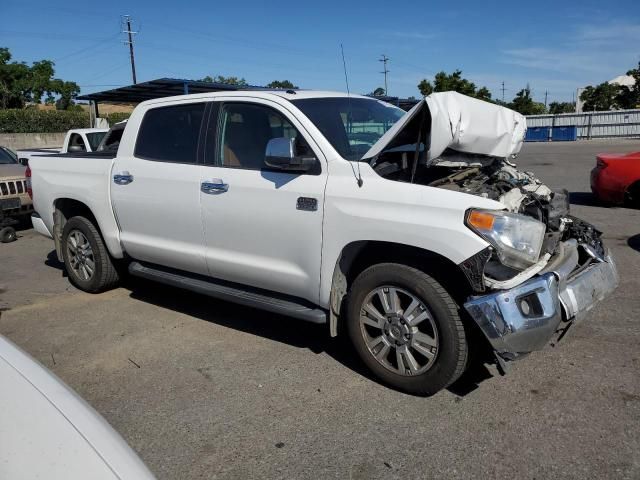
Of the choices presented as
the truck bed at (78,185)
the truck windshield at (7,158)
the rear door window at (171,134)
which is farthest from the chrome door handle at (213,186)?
the truck windshield at (7,158)

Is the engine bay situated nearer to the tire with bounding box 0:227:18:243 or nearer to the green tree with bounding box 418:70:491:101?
the tire with bounding box 0:227:18:243

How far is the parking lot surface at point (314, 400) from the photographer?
2932 mm

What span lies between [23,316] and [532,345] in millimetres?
4572

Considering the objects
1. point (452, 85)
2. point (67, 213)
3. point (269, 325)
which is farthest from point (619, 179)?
point (452, 85)

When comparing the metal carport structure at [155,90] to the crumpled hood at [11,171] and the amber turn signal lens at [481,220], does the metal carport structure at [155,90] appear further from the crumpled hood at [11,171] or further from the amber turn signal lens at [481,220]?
the amber turn signal lens at [481,220]

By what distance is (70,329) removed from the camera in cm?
497

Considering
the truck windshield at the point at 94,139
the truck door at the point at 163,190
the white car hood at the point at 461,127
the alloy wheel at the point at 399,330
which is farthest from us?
the truck windshield at the point at 94,139

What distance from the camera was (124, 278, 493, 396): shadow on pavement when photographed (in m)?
3.90

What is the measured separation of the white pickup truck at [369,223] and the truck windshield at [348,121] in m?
0.02

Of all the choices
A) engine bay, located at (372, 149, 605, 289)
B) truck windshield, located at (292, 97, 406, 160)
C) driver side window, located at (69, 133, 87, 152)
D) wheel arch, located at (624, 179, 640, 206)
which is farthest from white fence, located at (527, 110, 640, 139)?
engine bay, located at (372, 149, 605, 289)

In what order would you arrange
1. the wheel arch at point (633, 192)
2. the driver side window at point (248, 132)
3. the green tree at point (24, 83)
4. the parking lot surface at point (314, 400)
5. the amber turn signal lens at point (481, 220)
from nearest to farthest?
the parking lot surface at point (314, 400) < the amber turn signal lens at point (481, 220) < the driver side window at point (248, 132) < the wheel arch at point (633, 192) < the green tree at point (24, 83)

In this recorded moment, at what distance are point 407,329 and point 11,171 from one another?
8.65 m

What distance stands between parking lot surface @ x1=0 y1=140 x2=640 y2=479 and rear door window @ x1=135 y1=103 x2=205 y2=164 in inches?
57.8

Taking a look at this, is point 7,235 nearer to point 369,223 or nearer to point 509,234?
point 369,223
